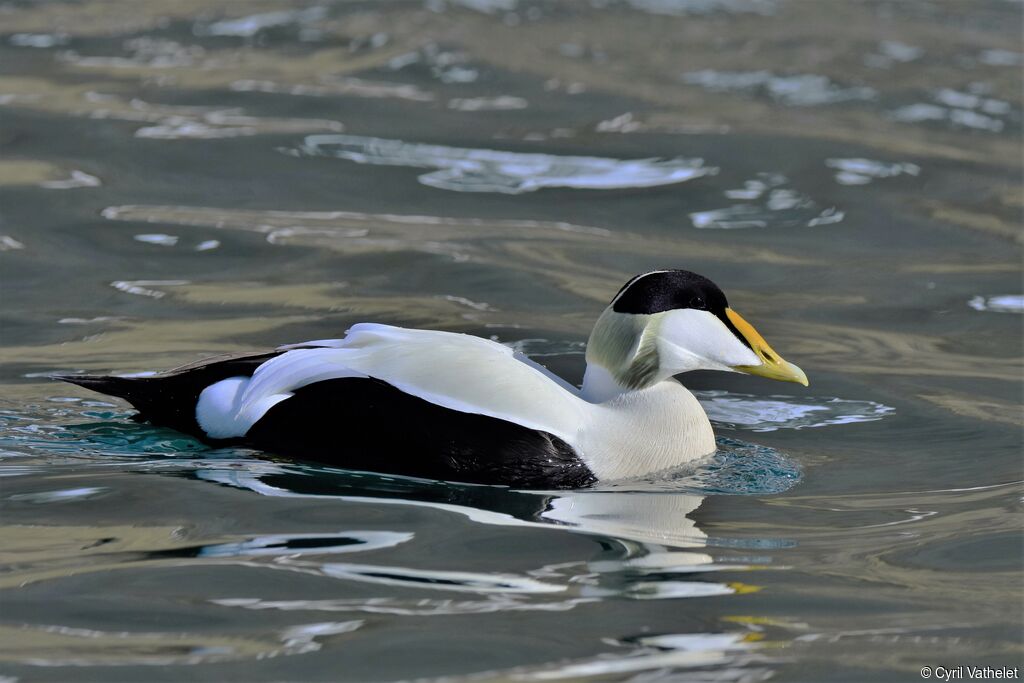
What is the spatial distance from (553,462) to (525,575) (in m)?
0.63

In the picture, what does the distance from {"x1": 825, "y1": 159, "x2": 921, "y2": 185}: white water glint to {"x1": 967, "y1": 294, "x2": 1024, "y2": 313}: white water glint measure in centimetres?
171

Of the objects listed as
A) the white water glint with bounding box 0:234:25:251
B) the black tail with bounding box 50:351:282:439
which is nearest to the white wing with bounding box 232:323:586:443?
the black tail with bounding box 50:351:282:439

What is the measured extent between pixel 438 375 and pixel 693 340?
0.69 meters

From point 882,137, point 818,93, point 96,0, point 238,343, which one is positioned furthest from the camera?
point 96,0

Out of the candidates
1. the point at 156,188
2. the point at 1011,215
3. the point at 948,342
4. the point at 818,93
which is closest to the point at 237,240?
the point at 156,188

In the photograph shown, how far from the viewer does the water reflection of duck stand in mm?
4051

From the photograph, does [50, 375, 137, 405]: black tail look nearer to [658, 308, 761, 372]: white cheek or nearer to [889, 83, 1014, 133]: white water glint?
[658, 308, 761, 372]: white cheek

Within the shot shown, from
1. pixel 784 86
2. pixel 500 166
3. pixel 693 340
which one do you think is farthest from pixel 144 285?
pixel 784 86

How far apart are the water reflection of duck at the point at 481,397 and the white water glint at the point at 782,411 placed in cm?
65

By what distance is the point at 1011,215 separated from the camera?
7.94 metres

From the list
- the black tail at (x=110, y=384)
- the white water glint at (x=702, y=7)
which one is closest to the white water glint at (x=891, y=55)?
the white water glint at (x=702, y=7)

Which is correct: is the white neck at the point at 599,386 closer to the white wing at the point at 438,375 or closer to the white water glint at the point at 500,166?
the white wing at the point at 438,375

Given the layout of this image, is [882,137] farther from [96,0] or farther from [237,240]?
[96,0]

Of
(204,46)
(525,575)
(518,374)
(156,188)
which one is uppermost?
(204,46)
